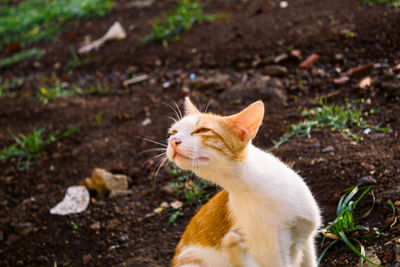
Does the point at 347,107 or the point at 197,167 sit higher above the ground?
the point at 197,167

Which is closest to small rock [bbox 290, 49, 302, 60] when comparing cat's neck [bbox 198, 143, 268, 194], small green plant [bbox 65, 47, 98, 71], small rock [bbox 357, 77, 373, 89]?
small rock [bbox 357, 77, 373, 89]

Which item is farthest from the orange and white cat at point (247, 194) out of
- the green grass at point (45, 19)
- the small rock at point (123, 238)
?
the green grass at point (45, 19)

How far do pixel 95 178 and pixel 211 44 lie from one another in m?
2.62

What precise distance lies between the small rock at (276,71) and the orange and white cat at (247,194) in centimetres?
238

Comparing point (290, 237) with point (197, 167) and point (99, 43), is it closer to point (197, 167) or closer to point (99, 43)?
point (197, 167)

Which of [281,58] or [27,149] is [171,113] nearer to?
[281,58]

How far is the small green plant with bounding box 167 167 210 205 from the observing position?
3.20 m

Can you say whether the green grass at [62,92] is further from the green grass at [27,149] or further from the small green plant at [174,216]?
the small green plant at [174,216]

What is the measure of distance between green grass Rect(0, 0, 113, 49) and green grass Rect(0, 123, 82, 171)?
3772mm

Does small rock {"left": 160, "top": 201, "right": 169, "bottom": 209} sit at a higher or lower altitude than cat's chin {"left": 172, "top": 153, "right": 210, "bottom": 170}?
lower

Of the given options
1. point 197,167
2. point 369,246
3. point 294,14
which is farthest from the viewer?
point 294,14

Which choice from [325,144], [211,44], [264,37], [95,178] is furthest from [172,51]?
[325,144]

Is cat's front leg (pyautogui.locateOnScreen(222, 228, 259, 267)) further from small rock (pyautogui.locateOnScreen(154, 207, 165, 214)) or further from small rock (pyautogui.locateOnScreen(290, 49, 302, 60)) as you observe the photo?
small rock (pyautogui.locateOnScreen(290, 49, 302, 60))

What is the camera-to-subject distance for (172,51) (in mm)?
5461
